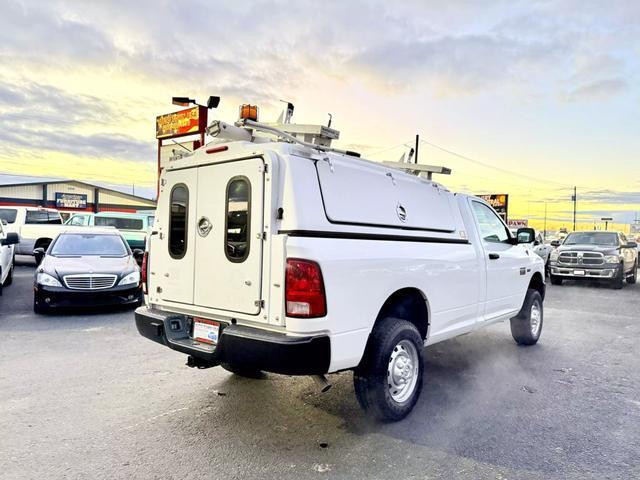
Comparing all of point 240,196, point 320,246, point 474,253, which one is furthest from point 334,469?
point 474,253

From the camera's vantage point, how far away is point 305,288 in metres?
3.11

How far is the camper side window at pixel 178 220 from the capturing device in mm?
3983

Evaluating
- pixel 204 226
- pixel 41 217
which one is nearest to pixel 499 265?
pixel 204 226

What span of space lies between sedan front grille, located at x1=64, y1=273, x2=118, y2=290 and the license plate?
198 inches

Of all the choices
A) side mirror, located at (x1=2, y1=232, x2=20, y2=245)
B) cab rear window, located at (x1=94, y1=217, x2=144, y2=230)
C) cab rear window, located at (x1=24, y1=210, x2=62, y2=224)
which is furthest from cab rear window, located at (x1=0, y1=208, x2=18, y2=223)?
side mirror, located at (x1=2, y1=232, x2=20, y2=245)

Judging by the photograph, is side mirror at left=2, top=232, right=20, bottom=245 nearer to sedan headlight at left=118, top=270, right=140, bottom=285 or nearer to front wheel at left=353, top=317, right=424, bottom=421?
sedan headlight at left=118, top=270, right=140, bottom=285

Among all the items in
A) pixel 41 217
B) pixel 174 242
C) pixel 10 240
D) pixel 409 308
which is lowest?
pixel 409 308

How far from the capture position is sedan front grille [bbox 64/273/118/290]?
7918 mm

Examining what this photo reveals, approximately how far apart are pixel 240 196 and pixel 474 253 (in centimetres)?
272

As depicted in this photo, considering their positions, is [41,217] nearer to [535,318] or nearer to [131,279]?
[131,279]

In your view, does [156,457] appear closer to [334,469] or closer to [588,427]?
[334,469]

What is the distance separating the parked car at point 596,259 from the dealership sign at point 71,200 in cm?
3673

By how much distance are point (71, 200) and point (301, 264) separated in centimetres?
4126

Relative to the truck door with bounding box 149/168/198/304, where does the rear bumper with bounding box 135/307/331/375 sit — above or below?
below
